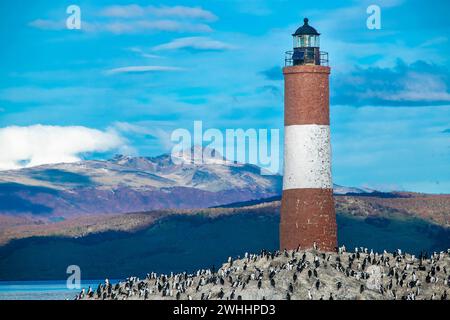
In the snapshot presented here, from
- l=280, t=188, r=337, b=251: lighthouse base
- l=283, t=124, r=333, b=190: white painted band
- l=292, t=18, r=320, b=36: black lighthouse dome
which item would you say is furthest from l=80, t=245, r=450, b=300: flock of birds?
l=292, t=18, r=320, b=36: black lighthouse dome

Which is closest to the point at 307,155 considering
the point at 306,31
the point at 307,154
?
the point at 307,154

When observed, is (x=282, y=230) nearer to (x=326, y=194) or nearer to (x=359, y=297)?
(x=326, y=194)

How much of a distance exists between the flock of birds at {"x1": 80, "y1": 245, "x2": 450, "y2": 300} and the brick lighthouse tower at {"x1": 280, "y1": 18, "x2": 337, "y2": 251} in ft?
4.55

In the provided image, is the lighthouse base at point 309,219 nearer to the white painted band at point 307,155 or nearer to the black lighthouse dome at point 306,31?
the white painted band at point 307,155

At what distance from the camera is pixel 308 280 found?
2945 inches

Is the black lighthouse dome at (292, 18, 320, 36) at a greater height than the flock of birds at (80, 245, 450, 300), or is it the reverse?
the black lighthouse dome at (292, 18, 320, 36)

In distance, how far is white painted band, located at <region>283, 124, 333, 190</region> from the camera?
79125 mm

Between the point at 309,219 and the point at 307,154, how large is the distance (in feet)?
12.2

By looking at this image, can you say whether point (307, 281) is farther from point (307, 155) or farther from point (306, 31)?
point (306, 31)

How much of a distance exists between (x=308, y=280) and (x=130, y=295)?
945 centimetres

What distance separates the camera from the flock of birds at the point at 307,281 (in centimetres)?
7394

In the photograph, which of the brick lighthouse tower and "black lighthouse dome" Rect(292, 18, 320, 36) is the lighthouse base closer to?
the brick lighthouse tower

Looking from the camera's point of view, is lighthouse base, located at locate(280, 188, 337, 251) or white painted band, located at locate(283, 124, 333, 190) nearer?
white painted band, located at locate(283, 124, 333, 190)

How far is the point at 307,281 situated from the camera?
74688mm
